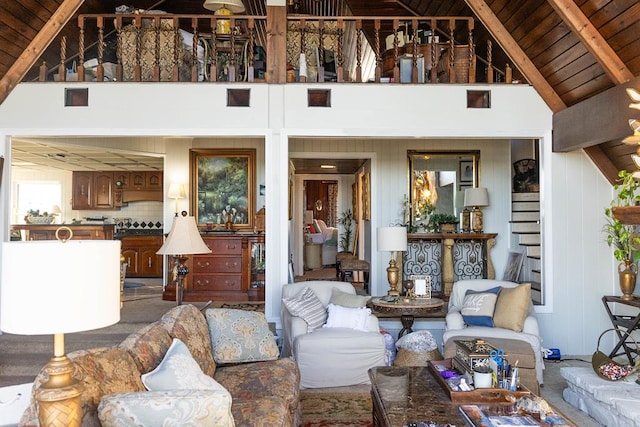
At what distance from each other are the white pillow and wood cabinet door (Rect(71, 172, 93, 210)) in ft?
33.0

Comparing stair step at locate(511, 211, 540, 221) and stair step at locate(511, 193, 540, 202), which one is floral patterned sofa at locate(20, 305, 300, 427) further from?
stair step at locate(511, 193, 540, 202)

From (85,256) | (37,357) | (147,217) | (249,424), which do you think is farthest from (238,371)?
(147,217)

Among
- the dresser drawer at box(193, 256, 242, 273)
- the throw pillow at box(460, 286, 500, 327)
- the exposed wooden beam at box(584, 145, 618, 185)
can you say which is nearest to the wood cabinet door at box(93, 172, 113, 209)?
the dresser drawer at box(193, 256, 242, 273)

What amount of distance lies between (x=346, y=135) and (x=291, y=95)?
74 centimetres

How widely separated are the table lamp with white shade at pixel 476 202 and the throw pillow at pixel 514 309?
288 centimetres

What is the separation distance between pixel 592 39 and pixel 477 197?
133 inches

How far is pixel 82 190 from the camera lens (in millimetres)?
11641

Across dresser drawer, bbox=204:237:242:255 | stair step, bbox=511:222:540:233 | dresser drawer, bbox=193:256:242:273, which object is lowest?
dresser drawer, bbox=193:256:242:273

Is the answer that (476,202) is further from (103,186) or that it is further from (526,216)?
(103,186)

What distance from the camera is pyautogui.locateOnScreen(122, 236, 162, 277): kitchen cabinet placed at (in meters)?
10.7

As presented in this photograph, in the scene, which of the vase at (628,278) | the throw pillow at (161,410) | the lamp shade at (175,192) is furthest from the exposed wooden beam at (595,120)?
the lamp shade at (175,192)

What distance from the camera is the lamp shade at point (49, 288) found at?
168 cm

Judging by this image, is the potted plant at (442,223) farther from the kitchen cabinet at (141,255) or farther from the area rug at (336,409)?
the kitchen cabinet at (141,255)

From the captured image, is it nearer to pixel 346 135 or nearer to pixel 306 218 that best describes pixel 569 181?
pixel 346 135
